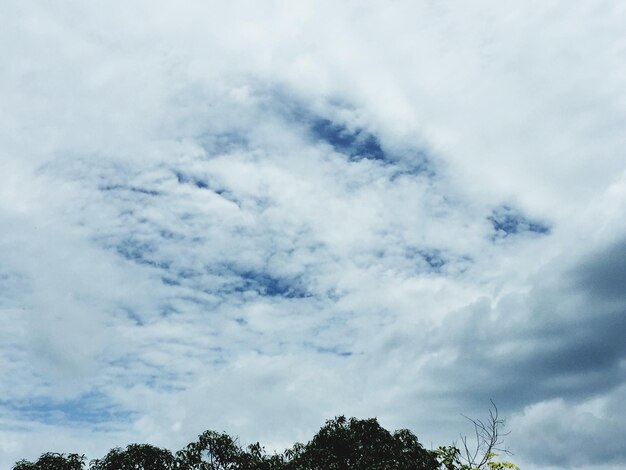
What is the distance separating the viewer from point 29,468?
32.9m

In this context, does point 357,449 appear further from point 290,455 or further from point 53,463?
point 53,463

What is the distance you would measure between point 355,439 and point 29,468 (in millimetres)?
19535

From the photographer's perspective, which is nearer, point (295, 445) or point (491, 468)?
point (491, 468)

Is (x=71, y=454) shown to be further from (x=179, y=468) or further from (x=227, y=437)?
(x=227, y=437)

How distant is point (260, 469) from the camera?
106ft

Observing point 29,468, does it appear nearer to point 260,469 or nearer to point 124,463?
point 124,463

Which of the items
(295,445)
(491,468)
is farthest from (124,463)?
(491,468)

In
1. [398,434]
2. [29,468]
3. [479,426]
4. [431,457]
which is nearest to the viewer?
[479,426]

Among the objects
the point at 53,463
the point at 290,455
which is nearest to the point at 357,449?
the point at 290,455

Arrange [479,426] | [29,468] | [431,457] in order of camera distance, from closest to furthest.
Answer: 1. [479,426]
2. [431,457]
3. [29,468]

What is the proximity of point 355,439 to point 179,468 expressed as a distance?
10804 millimetres

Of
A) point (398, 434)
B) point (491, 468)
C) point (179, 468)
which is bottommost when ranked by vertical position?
point (491, 468)

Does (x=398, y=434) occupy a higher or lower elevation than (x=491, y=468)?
higher

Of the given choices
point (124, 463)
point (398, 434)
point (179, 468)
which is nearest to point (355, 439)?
point (398, 434)
